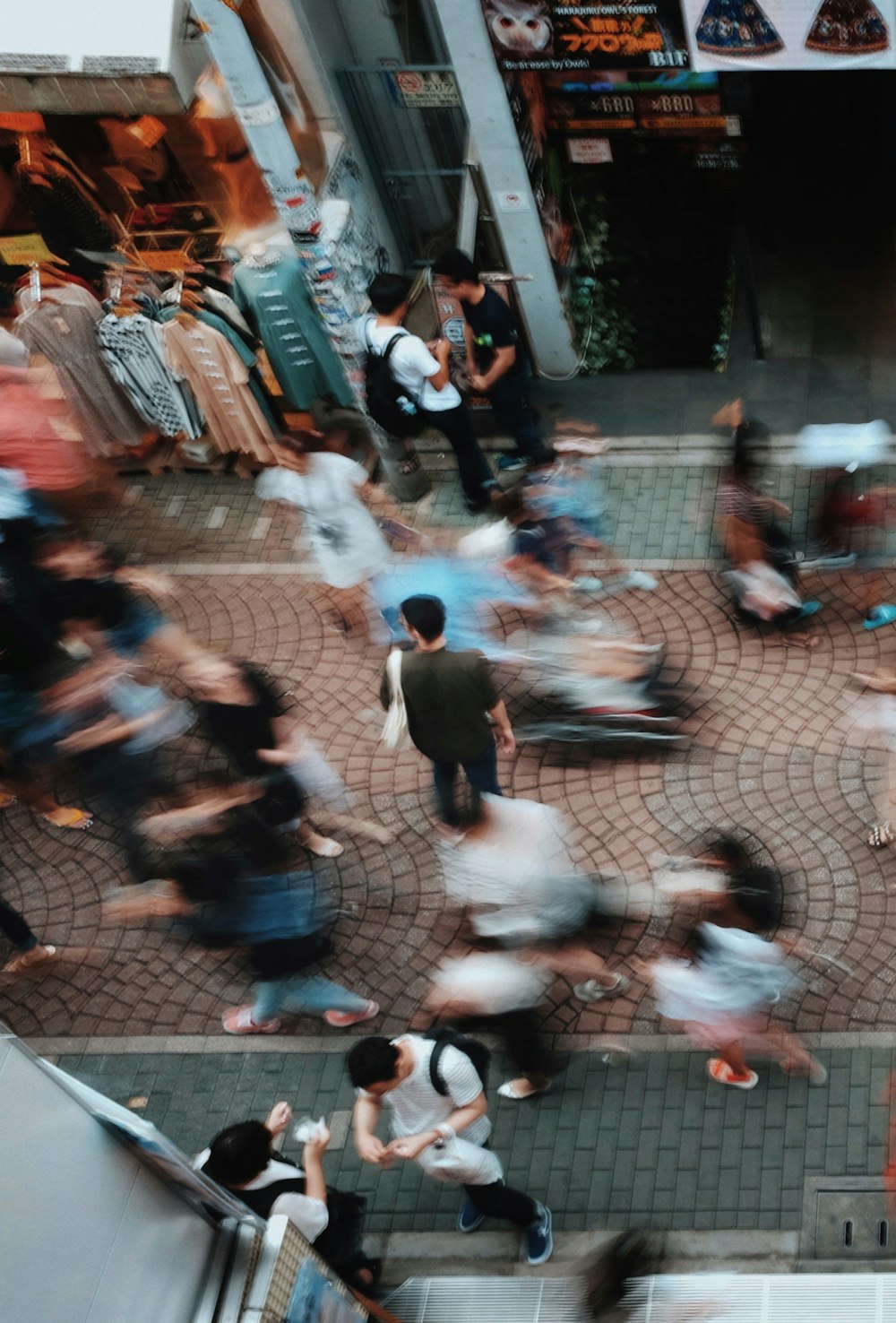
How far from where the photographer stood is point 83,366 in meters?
10.2

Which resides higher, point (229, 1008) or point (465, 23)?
point (465, 23)

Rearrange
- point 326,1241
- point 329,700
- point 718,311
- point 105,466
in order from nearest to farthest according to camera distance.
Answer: point 326,1241, point 329,700, point 718,311, point 105,466

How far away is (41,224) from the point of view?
10.2m

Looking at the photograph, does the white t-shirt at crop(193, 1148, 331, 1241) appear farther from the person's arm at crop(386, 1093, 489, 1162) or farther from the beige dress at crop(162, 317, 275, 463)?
the beige dress at crop(162, 317, 275, 463)

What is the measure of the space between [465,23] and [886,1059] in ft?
21.7

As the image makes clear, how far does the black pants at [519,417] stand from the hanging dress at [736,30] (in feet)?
7.73

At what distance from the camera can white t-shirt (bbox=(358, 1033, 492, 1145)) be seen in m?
5.36

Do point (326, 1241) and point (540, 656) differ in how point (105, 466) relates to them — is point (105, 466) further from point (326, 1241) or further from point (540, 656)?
point (326, 1241)

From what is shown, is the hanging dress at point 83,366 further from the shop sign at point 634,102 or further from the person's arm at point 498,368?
the shop sign at point 634,102

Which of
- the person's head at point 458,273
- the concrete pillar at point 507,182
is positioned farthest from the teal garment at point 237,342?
the concrete pillar at point 507,182

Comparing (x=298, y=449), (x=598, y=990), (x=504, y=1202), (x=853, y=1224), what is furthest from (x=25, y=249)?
(x=853, y=1224)

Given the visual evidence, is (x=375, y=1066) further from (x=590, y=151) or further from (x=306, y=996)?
(x=590, y=151)

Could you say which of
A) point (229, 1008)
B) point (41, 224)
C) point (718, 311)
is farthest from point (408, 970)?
point (41, 224)

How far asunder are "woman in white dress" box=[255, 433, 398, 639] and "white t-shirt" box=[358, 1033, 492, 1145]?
3.43 m
